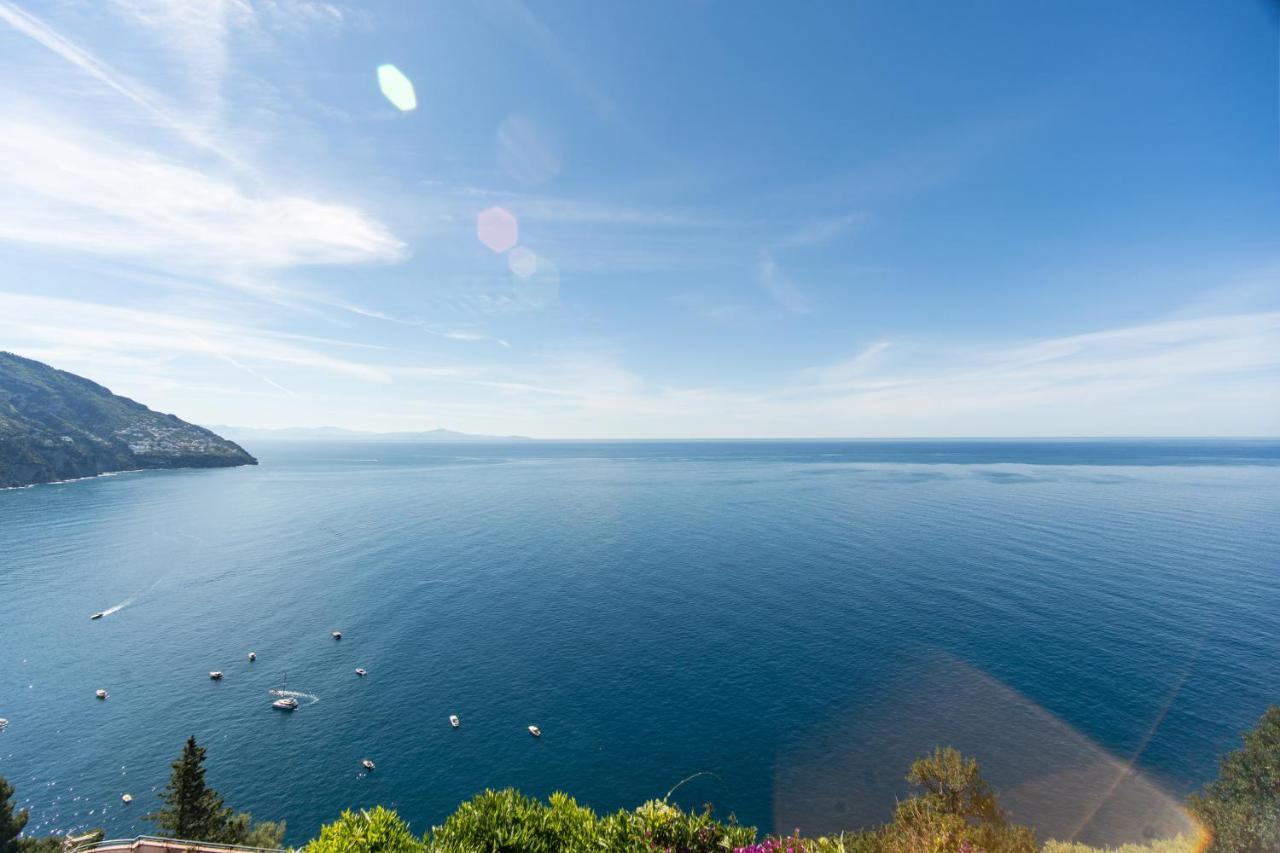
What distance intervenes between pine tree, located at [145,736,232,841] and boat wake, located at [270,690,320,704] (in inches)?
850

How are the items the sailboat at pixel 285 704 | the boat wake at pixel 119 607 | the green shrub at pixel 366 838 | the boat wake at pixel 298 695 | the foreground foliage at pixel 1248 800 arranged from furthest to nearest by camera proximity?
the boat wake at pixel 119 607
the boat wake at pixel 298 695
the sailboat at pixel 285 704
the foreground foliage at pixel 1248 800
the green shrub at pixel 366 838

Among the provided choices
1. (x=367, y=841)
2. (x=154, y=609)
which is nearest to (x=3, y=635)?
(x=154, y=609)

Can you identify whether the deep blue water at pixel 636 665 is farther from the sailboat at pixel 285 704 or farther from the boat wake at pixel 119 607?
the sailboat at pixel 285 704

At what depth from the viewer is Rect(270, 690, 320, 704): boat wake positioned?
205 ft

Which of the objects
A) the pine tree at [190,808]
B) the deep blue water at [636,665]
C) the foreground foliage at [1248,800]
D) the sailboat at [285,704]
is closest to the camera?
the foreground foliage at [1248,800]

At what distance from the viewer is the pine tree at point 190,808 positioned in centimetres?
3891

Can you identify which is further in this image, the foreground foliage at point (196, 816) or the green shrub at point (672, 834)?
the foreground foliage at point (196, 816)

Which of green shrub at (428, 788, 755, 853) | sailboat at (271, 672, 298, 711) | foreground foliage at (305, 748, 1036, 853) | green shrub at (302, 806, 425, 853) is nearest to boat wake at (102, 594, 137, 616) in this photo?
sailboat at (271, 672, 298, 711)

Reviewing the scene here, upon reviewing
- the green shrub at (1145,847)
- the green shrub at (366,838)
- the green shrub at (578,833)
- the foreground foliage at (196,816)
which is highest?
the green shrub at (366,838)

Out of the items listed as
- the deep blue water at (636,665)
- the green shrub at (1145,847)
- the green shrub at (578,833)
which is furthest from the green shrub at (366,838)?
the green shrub at (1145,847)

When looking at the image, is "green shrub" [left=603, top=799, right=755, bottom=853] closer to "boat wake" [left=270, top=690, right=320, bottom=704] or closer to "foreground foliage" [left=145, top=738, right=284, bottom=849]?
"foreground foliage" [left=145, top=738, right=284, bottom=849]

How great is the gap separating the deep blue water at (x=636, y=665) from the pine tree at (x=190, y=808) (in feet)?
24.3

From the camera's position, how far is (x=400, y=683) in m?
66.3

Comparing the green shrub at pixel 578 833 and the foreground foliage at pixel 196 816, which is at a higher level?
Answer: the green shrub at pixel 578 833
